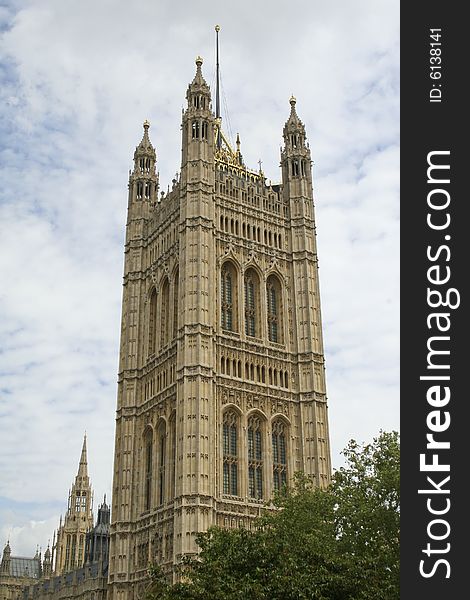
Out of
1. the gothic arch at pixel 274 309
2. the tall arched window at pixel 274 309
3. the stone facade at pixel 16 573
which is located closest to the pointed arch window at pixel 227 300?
the gothic arch at pixel 274 309

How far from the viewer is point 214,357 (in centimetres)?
5391

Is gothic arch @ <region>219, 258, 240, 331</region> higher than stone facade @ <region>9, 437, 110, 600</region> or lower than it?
higher

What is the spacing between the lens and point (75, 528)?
323 ft

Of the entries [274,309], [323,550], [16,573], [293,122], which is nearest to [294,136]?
[293,122]

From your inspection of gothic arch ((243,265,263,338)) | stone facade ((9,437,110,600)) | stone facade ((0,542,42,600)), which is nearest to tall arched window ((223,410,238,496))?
gothic arch ((243,265,263,338))

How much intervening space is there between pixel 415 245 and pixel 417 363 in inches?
96.6

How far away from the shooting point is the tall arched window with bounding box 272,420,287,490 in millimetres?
54250

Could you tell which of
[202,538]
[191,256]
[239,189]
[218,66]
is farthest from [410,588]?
[218,66]

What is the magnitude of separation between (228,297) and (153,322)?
679 cm

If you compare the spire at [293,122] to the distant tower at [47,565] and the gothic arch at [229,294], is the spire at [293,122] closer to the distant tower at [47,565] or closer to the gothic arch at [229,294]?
the gothic arch at [229,294]

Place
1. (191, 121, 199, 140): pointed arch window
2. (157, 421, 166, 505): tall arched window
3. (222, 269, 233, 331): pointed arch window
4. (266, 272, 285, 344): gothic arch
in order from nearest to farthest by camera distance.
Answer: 1. (157, 421, 166, 505): tall arched window
2. (222, 269, 233, 331): pointed arch window
3. (266, 272, 285, 344): gothic arch
4. (191, 121, 199, 140): pointed arch window

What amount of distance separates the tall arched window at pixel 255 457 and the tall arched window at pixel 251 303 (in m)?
6.49

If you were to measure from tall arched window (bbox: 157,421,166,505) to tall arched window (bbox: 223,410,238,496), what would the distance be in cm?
463

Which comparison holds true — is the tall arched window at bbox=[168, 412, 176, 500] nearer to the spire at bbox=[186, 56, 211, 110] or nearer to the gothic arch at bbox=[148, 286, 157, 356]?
the gothic arch at bbox=[148, 286, 157, 356]
